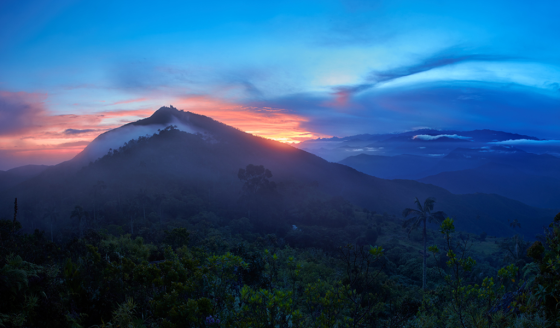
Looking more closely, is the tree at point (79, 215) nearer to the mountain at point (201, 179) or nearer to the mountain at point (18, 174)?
the mountain at point (201, 179)

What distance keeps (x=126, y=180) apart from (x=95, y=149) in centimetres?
4000

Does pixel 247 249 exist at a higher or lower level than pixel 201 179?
lower

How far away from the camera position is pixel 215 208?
59.7m

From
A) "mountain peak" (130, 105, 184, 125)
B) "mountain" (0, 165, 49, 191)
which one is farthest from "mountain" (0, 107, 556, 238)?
"mountain" (0, 165, 49, 191)

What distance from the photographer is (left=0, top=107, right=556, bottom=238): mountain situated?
66.5m

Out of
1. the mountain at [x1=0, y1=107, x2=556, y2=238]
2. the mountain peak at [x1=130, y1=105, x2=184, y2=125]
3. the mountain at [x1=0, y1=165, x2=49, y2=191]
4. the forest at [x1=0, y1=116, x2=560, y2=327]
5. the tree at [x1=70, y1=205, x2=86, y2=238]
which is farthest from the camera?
the mountain peak at [x1=130, y1=105, x2=184, y2=125]

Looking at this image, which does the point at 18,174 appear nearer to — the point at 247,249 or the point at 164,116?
the point at 164,116

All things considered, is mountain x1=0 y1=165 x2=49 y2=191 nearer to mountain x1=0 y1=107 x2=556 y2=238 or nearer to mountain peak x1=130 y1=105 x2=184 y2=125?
mountain x1=0 y1=107 x2=556 y2=238

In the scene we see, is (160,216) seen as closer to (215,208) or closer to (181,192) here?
A: (215,208)

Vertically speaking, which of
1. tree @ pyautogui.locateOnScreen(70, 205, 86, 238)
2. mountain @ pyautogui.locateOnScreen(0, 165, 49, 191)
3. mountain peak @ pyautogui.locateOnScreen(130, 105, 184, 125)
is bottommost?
tree @ pyautogui.locateOnScreen(70, 205, 86, 238)

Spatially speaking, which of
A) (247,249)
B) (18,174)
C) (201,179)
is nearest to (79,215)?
(247,249)

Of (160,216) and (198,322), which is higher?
(198,322)

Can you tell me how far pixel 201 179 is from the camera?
8562 centimetres

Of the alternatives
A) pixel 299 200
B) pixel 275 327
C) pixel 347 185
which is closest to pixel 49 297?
pixel 275 327
